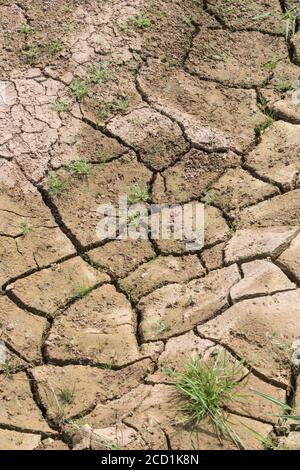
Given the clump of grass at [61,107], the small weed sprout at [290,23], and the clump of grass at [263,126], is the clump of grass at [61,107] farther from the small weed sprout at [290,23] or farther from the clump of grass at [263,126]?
the small weed sprout at [290,23]

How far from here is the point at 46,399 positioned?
334cm

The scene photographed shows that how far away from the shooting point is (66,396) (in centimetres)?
333

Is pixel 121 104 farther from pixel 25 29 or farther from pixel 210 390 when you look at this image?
pixel 210 390

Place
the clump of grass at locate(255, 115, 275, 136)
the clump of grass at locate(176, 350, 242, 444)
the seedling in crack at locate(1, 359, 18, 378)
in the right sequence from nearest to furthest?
the clump of grass at locate(176, 350, 242, 444) → the seedling in crack at locate(1, 359, 18, 378) → the clump of grass at locate(255, 115, 275, 136)

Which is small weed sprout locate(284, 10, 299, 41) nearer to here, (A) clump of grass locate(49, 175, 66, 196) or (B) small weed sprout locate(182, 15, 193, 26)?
(B) small weed sprout locate(182, 15, 193, 26)

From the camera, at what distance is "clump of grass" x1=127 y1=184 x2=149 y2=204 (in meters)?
4.02

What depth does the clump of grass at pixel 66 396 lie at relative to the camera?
3326 millimetres

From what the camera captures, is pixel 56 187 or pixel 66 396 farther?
pixel 56 187

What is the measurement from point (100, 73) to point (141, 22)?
420 mm

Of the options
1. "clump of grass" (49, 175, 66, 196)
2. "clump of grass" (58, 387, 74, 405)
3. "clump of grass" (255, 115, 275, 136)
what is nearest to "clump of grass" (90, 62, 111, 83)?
"clump of grass" (49, 175, 66, 196)

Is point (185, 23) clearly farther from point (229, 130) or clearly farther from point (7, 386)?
point (7, 386)

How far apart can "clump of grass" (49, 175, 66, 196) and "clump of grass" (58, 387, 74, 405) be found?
3.58ft

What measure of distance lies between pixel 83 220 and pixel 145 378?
3.14 feet

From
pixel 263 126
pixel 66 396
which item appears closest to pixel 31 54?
Answer: pixel 263 126
